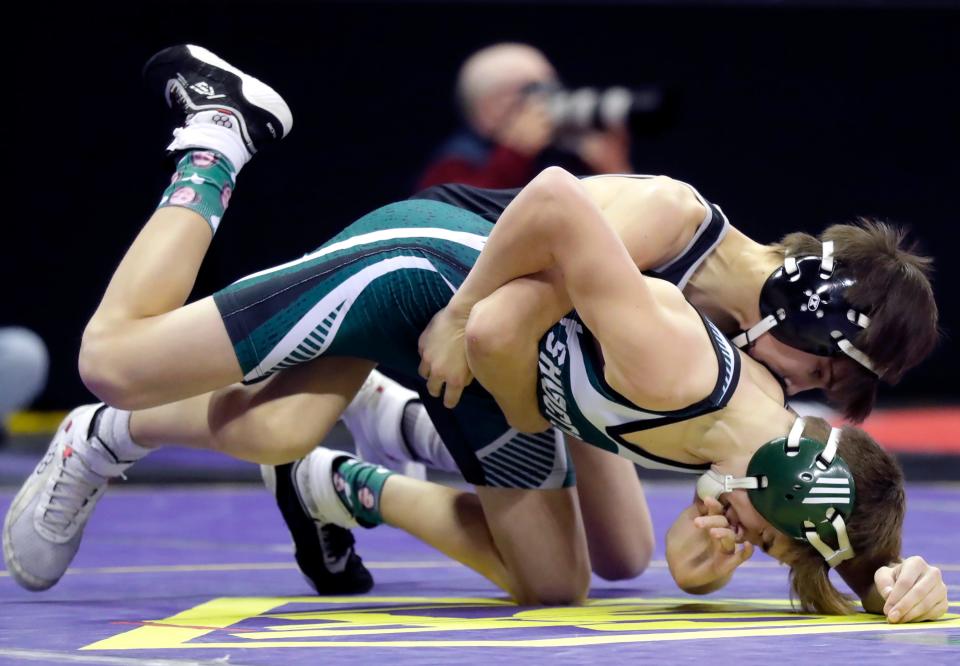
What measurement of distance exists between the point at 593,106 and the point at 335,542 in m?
3.78

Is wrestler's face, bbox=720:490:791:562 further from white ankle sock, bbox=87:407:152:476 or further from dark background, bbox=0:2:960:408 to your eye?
dark background, bbox=0:2:960:408

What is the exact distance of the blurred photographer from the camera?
6703 millimetres

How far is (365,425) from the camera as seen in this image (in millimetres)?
3922

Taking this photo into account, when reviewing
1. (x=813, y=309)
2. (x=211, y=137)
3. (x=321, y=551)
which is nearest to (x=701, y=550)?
(x=813, y=309)

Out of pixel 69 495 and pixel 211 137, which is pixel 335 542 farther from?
pixel 211 137

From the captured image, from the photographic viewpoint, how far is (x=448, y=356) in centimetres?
293

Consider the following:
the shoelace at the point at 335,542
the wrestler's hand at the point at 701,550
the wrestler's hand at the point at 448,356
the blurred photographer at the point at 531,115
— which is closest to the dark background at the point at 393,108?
the blurred photographer at the point at 531,115

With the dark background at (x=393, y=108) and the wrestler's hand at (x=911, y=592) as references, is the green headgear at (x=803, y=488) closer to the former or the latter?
the wrestler's hand at (x=911, y=592)

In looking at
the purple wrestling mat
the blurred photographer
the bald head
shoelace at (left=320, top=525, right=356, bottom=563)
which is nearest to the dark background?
the blurred photographer

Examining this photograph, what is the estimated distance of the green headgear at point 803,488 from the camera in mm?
2596

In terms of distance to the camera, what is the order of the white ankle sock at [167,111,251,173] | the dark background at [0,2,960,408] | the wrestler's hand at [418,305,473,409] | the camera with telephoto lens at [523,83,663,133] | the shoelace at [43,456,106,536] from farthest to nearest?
the dark background at [0,2,960,408]
the camera with telephoto lens at [523,83,663,133]
the shoelace at [43,456,106,536]
the white ankle sock at [167,111,251,173]
the wrestler's hand at [418,305,473,409]

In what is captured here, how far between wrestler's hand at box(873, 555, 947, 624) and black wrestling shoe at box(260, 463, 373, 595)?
51.1 inches

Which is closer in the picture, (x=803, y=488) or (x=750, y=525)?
(x=803, y=488)

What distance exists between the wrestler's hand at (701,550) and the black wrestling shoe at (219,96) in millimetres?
1312
